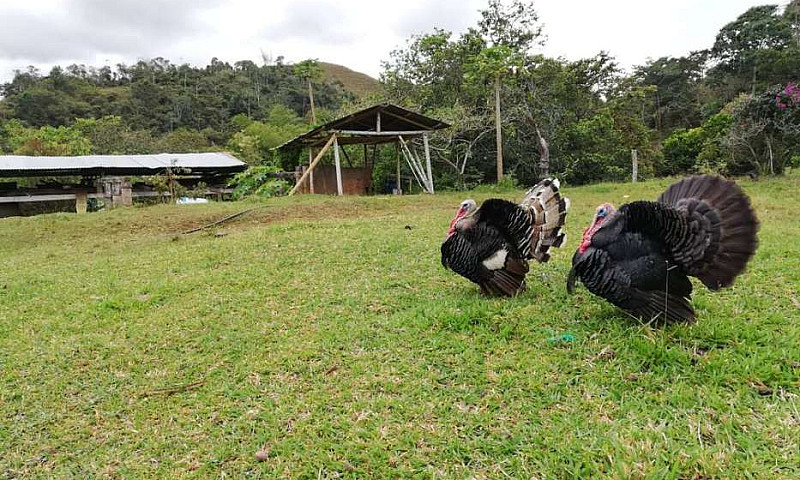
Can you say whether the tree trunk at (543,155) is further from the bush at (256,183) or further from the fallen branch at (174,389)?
the fallen branch at (174,389)

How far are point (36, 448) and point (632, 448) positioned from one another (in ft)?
10.2

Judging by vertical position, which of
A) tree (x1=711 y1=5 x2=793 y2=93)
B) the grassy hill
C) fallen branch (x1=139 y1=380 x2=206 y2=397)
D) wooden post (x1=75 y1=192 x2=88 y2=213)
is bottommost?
fallen branch (x1=139 y1=380 x2=206 y2=397)

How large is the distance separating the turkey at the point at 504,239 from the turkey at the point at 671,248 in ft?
2.19

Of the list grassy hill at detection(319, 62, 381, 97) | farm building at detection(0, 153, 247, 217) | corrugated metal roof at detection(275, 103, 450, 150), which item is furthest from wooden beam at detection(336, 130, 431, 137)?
grassy hill at detection(319, 62, 381, 97)

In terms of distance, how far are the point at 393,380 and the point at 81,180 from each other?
1870cm

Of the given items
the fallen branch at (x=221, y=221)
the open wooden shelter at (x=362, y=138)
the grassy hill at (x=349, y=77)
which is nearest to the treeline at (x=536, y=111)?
the open wooden shelter at (x=362, y=138)

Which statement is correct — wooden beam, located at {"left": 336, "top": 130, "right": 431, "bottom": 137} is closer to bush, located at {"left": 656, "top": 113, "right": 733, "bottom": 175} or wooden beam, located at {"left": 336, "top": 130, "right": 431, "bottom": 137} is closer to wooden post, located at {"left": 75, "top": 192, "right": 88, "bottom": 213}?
wooden post, located at {"left": 75, "top": 192, "right": 88, "bottom": 213}

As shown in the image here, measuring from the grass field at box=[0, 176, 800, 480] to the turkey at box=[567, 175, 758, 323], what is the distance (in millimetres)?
237

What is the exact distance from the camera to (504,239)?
3.59 metres

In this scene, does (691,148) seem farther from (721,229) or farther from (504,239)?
(721,229)

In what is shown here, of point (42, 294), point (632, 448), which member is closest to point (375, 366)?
point (632, 448)

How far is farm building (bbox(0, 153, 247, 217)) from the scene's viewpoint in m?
15.1

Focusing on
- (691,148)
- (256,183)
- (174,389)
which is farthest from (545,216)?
(691,148)

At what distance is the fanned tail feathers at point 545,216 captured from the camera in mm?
3645
